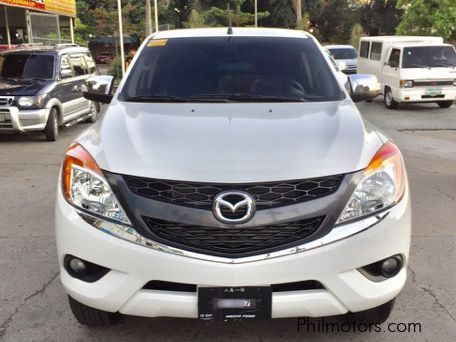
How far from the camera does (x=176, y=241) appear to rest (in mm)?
2555

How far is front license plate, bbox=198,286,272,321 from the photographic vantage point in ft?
8.30

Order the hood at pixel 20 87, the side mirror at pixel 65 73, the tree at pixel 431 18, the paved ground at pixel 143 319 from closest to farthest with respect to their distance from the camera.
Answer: the paved ground at pixel 143 319
the hood at pixel 20 87
the side mirror at pixel 65 73
the tree at pixel 431 18

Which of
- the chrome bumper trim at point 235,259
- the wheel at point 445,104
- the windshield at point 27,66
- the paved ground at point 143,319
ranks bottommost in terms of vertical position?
the wheel at point 445,104

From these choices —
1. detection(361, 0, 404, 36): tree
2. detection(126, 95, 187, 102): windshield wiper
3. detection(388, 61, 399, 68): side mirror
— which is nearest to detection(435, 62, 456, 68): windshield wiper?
detection(388, 61, 399, 68): side mirror

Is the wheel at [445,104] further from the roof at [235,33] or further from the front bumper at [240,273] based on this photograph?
the front bumper at [240,273]

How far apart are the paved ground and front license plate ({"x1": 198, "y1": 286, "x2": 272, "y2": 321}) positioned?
1.94 ft

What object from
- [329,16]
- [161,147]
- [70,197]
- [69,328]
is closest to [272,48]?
[161,147]

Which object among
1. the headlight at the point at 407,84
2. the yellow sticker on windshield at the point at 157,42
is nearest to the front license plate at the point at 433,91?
the headlight at the point at 407,84

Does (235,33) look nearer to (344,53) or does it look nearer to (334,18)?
(344,53)

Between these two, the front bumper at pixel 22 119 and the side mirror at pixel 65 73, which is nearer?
the front bumper at pixel 22 119

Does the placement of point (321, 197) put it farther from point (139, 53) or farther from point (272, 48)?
point (139, 53)

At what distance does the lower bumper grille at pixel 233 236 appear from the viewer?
8.31ft

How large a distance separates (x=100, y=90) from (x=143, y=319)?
Answer: 220cm

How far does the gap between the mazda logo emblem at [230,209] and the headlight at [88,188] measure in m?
0.45
